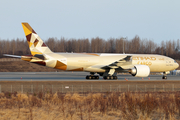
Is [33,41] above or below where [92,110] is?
above

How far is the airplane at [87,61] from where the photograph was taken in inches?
1332

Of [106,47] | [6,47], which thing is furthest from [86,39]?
[6,47]

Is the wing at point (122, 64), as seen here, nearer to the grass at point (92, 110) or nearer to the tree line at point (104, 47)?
the grass at point (92, 110)

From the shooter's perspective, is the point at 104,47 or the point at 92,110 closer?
the point at 92,110

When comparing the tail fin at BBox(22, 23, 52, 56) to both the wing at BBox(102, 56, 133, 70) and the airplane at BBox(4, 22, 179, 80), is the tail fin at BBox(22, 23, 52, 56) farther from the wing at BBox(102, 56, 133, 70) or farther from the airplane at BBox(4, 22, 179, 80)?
the wing at BBox(102, 56, 133, 70)

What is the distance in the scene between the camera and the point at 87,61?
3544cm

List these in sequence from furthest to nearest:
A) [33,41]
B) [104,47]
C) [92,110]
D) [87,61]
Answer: [104,47], [87,61], [33,41], [92,110]

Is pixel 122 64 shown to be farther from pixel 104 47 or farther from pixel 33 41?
pixel 104 47

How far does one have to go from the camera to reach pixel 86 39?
407 ft

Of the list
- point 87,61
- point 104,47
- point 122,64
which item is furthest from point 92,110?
point 104,47

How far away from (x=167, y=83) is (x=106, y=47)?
91.8 metres

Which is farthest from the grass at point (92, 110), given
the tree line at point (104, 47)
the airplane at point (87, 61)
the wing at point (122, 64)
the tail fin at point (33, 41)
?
the tree line at point (104, 47)

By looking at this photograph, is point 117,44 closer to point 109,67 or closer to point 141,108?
point 109,67

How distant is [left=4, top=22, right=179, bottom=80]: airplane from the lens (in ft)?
111
